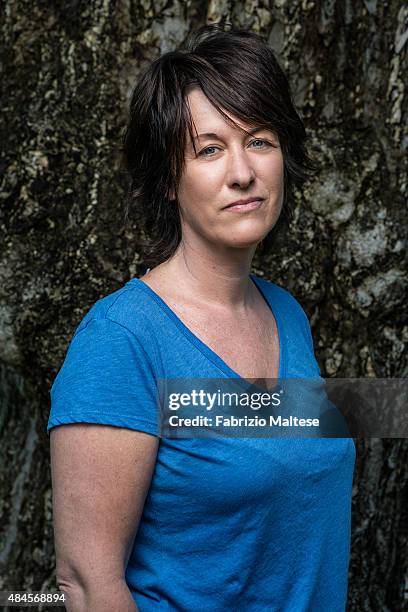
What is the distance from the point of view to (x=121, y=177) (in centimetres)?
242

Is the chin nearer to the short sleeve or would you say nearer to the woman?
the woman

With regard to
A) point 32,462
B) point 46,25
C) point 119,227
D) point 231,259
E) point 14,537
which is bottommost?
point 14,537

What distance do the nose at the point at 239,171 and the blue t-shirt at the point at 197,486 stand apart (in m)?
0.26

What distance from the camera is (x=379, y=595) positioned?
261 cm

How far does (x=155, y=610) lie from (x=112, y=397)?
41cm

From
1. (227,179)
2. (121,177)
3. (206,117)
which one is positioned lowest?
(227,179)

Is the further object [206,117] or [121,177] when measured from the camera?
[121,177]

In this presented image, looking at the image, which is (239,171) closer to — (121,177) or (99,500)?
(99,500)

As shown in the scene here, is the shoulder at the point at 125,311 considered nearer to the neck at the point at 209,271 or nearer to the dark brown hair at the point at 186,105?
the neck at the point at 209,271

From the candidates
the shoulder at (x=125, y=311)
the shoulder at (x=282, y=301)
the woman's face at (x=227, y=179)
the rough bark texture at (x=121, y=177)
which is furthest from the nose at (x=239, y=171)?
the rough bark texture at (x=121, y=177)

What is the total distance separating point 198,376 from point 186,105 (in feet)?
1.68

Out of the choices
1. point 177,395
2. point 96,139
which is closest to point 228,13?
point 96,139

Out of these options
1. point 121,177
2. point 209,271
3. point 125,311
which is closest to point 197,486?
point 125,311

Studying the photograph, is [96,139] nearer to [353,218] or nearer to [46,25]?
[46,25]
